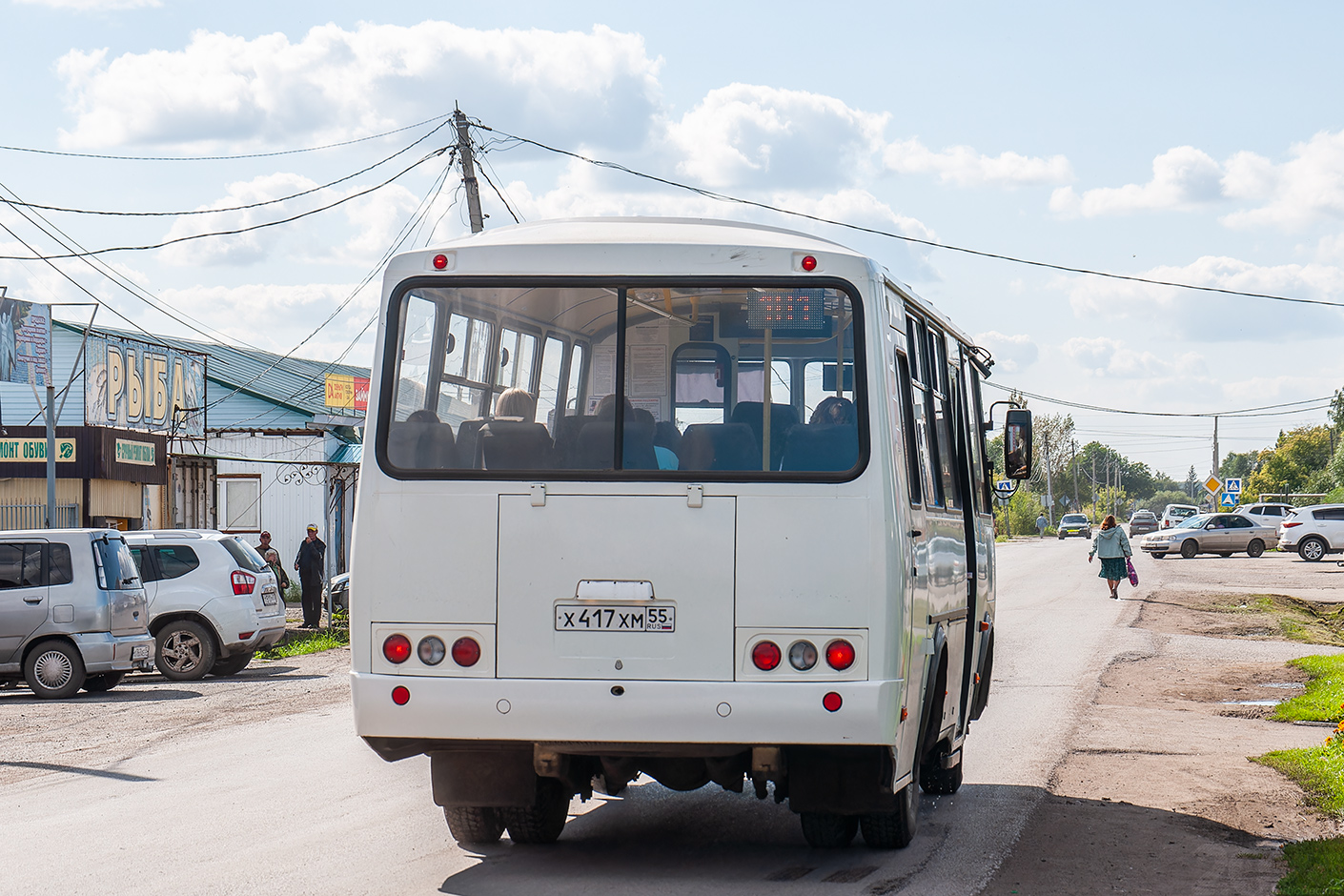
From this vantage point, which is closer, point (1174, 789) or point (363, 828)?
point (363, 828)

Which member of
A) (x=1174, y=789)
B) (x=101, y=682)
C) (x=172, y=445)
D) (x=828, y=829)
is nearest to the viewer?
(x=828, y=829)

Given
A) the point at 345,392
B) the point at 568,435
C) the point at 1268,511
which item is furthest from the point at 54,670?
the point at 1268,511

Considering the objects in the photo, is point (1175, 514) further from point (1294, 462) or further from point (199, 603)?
point (199, 603)

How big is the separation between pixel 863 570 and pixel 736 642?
23.2 inches

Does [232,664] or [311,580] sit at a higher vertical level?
[311,580]

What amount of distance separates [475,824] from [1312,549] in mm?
43510

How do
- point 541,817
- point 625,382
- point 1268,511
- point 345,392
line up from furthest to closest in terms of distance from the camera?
1. point 1268,511
2. point 345,392
3. point 541,817
4. point 625,382

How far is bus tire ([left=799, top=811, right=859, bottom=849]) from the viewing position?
7250mm

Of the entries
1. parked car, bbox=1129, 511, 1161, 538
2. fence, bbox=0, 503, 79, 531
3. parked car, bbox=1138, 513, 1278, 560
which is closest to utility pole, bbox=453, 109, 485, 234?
fence, bbox=0, 503, 79, 531

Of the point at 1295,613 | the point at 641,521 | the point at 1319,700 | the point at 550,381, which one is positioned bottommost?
the point at 1295,613

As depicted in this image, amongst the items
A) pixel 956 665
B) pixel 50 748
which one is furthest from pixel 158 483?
pixel 956 665

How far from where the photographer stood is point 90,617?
1570 cm

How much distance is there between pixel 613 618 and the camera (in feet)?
20.7

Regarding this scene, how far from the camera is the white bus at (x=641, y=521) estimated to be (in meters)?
6.21
